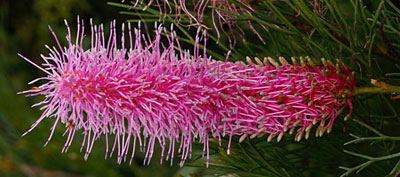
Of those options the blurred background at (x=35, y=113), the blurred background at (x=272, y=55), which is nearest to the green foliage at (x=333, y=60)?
the blurred background at (x=272, y=55)

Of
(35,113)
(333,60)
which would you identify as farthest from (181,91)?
(35,113)

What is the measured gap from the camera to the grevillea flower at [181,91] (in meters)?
0.58

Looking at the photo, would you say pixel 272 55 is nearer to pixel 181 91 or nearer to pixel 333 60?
pixel 333 60

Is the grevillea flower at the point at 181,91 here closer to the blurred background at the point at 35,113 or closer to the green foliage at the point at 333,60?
the green foliage at the point at 333,60

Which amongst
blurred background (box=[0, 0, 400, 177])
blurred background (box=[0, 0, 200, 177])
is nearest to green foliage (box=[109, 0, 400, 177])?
blurred background (box=[0, 0, 400, 177])

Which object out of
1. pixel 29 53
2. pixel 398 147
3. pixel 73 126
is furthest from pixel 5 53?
pixel 398 147

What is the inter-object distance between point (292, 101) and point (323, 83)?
0.05 meters

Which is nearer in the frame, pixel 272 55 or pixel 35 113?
pixel 272 55

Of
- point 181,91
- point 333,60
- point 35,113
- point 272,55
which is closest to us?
point 181,91

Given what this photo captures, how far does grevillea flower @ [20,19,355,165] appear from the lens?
583 mm

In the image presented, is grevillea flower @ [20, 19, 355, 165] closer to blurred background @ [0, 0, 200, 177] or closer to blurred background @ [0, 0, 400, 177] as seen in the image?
blurred background @ [0, 0, 400, 177]

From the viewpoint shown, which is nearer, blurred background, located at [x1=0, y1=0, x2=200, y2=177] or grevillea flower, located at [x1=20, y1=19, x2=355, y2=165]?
grevillea flower, located at [x1=20, y1=19, x2=355, y2=165]

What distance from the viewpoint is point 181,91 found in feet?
1.94

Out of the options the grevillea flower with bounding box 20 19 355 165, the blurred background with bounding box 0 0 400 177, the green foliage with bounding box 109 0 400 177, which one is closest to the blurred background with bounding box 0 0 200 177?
the blurred background with bounding box 0 0 400 177
